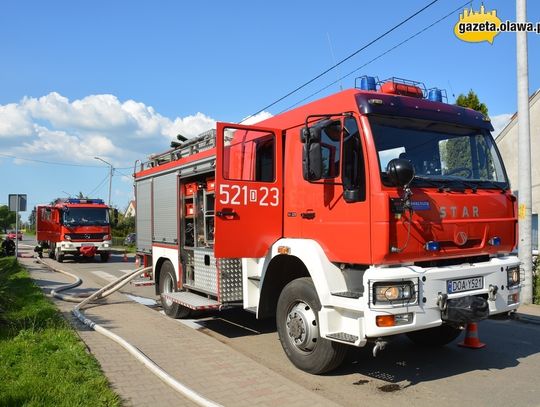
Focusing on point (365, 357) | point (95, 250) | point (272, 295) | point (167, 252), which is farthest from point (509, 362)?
point (95, 250)

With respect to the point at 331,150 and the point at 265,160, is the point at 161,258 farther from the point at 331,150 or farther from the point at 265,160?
the point at 331,150

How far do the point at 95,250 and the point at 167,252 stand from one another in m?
16.3

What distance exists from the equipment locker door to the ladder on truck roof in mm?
1328

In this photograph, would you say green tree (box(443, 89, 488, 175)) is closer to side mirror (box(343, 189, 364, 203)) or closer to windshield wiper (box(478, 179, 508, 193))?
windshield wiper (box(478, 179, 508, 193))

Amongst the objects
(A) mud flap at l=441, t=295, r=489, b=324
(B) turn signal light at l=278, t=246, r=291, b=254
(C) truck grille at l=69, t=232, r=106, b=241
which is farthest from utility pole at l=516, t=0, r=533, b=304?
(C) truck grille at l=69, t=232, r=106, b=241

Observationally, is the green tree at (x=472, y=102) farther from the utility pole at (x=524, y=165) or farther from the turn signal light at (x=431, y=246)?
the turn signal light at (x=431, y=246)

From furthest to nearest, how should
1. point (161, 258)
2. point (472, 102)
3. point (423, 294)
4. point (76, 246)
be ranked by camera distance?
point (76, 246)
point (472, 102)
point (161, 258)
point (423, 294)

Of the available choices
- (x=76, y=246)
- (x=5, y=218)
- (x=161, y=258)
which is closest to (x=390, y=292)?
(x=161, y=258)

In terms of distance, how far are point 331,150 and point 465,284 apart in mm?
1950

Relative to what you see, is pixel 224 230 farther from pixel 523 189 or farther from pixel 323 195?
pixel 523 189

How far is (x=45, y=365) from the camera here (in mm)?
5531

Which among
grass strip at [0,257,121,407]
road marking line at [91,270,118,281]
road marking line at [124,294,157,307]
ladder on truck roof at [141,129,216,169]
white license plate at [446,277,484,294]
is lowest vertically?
road marking line at [91,270,118,281]

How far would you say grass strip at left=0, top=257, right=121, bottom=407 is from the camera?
4.55 metres

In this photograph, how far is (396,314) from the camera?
4.76 meters
